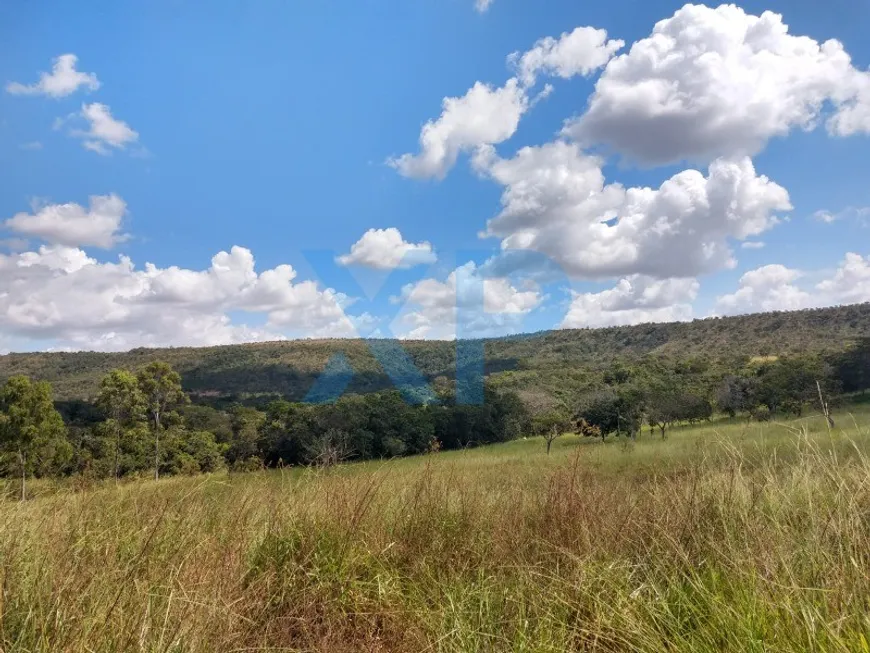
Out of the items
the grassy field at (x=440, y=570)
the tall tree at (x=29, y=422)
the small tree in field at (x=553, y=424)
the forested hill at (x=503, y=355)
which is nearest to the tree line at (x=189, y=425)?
the tall tree at (x=29, y=422)

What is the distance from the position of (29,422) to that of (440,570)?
26.2 meters


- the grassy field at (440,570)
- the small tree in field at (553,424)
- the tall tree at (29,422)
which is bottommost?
the small tree in field at (553,424)

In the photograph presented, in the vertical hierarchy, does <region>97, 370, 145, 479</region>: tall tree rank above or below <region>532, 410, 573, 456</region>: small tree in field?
above

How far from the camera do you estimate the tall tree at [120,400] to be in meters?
29.2

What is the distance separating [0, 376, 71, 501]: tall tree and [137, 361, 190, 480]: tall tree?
A: 272 inches

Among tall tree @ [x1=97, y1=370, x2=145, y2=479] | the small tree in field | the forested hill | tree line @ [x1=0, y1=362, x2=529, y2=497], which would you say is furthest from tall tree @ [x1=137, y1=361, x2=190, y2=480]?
the small tree in field

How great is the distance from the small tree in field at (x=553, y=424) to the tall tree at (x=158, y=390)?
2288cm

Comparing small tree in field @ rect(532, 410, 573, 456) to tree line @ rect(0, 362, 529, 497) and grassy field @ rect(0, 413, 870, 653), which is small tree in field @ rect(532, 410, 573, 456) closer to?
tree line @ rect(0, 362, 529, 497)

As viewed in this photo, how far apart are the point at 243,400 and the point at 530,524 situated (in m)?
58.4

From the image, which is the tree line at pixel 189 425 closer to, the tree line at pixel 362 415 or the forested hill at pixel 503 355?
the tree line at pixel 362 415

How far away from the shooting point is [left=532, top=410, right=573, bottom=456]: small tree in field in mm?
35031

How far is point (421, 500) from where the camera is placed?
14.7ft

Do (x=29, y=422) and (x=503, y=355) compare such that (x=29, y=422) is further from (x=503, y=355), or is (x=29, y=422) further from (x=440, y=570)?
(x=503, y=355)

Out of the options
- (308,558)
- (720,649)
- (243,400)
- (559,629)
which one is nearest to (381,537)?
(308,558)
